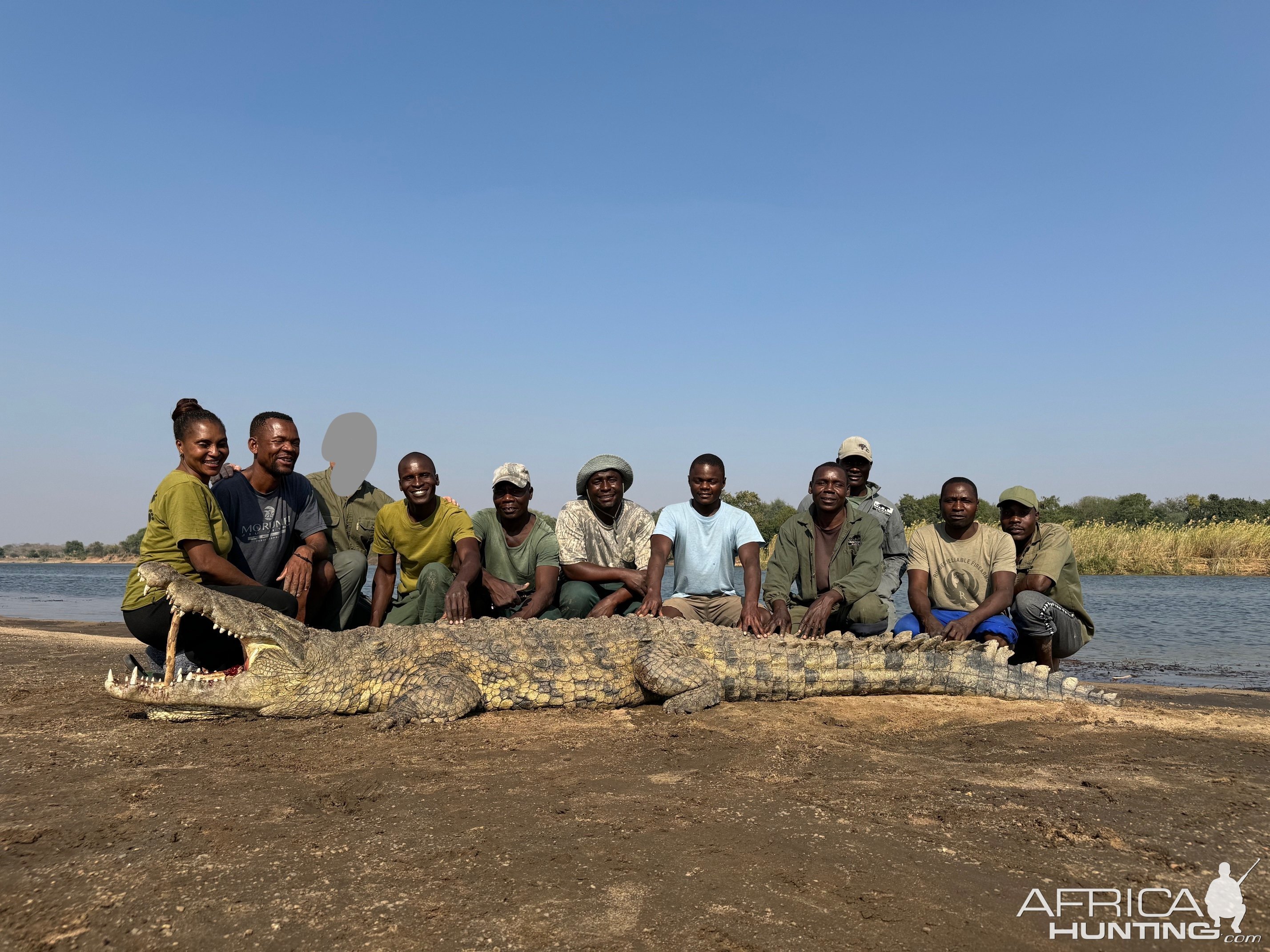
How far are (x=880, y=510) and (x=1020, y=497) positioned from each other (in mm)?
1117

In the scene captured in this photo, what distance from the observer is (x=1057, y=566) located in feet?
19.6

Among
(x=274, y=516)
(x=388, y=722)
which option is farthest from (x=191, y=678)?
(x=274, y=516)

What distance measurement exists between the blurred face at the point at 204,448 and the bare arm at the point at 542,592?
240cm

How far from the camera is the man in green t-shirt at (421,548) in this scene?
5.93 metres

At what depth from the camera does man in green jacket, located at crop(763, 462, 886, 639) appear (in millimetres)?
6004

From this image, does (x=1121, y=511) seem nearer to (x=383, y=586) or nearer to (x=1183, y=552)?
(x=1183, y=552)

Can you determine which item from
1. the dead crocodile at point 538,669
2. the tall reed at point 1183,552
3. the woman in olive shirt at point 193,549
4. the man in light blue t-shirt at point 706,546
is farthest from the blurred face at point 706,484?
the tall reed at point 1183,552

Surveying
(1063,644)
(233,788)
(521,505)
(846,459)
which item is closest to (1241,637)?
(1063,644)

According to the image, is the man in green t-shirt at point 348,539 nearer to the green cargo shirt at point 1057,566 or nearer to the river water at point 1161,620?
the river water at point 1161,620

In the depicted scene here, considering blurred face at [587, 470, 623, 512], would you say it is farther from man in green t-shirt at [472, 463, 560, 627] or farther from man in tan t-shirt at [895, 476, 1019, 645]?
man in tan t-shirt at [895, 476, 1019, 645]

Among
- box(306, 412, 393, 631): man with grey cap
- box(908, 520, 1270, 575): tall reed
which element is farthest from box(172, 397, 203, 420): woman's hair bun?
box(908, 520, 1270, 575): tall reed

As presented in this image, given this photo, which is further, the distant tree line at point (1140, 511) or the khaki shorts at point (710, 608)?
the distant tree line at point (1140, 511)

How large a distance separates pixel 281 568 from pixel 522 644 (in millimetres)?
2033

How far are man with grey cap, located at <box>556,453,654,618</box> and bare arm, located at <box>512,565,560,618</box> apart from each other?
7.3 inches
